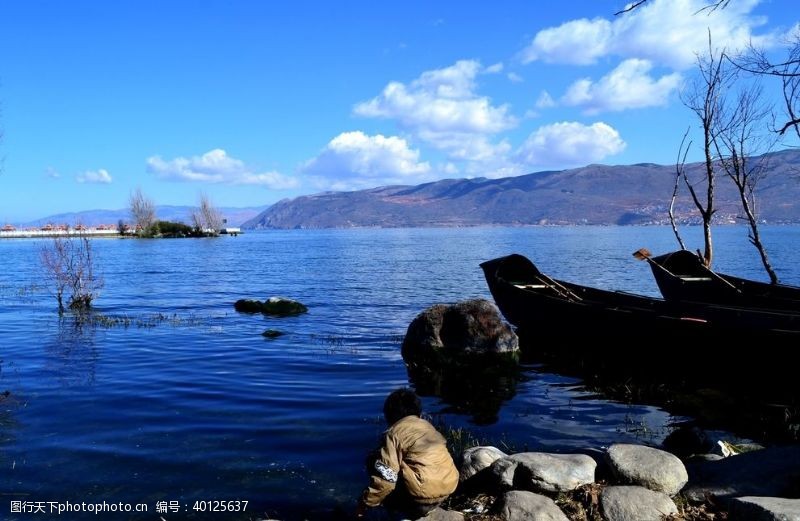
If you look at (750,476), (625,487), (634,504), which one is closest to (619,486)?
(625,487)

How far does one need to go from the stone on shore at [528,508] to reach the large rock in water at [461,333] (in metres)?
10.4

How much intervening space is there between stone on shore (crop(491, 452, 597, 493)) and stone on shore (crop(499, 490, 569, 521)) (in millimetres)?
391

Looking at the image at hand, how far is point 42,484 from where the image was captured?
861 centimetres

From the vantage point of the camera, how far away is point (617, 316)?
16547 millimetres

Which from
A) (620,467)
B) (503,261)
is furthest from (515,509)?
(503,261)

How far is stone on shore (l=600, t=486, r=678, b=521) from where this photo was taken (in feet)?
22.3

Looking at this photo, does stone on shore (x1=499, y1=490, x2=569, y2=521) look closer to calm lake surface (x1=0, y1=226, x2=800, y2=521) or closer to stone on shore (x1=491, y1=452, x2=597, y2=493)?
stone on shore (x1=491, y1=452, x2=597, y2=493)

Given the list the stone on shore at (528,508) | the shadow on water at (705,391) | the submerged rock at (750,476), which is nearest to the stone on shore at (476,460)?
the stone on shore at (528,508)

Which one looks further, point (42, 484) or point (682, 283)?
point (682, 283)

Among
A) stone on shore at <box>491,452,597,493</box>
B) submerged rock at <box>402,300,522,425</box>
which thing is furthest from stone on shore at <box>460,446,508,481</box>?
submerged rock at <box>402,300,522,425</box>

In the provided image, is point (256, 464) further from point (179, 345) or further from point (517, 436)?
point (179, 345)

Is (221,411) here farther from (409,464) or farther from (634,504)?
(634,504)

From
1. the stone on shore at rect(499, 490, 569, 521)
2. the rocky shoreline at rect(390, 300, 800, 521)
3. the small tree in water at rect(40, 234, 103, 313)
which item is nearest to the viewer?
the stone on shore at rect(499, 490, 569, 521)

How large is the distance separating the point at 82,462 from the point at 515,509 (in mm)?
6691
